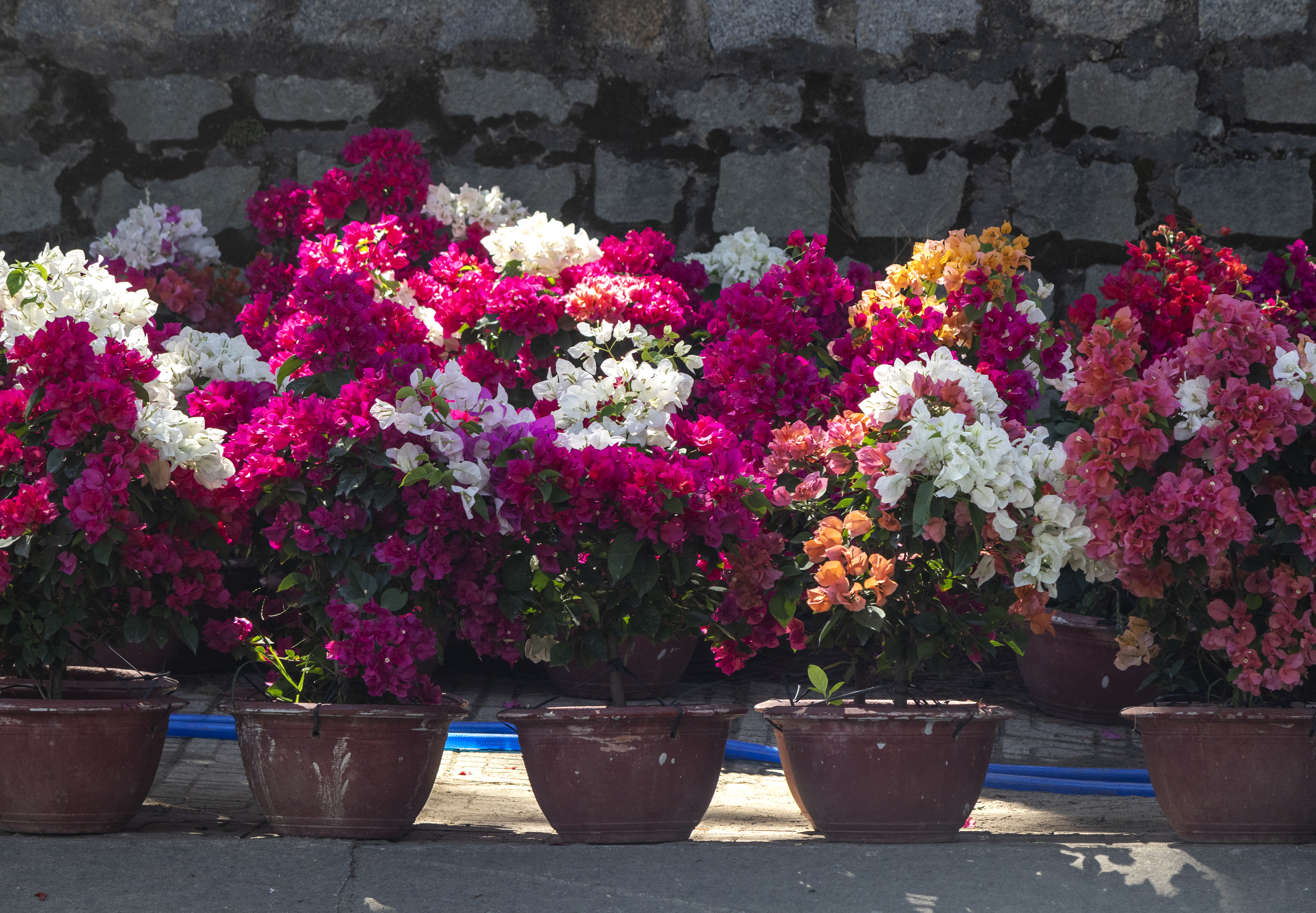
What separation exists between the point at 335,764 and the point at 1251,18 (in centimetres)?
348

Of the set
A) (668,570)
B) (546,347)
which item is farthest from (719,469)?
(546,347)

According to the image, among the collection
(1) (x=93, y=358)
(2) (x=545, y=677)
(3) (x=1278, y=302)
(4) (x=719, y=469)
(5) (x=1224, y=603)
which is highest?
(3) (x=1278, y=302)

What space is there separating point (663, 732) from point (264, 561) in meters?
0.92

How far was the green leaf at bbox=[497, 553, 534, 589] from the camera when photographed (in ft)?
7.33

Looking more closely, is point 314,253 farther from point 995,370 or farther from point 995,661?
point 995,661

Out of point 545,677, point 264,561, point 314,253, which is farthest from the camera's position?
point 545,677

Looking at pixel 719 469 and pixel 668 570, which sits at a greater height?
pixel 719 469

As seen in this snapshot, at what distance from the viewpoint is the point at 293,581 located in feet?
7.55

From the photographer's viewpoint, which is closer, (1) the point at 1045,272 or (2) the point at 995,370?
(2) the point at 995,370

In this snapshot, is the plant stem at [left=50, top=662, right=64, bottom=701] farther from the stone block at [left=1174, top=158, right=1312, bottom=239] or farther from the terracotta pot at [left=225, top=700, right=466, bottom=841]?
the stone block at [left=1174, top=158, right=1312, bottom=239]

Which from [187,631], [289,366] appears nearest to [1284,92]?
[289,366]

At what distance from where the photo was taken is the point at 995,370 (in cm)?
244

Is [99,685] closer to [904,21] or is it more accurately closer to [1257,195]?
[904,21]

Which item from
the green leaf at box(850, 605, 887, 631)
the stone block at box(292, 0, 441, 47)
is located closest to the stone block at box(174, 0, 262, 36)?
the stone block at box(292, 0, 441, 47)
